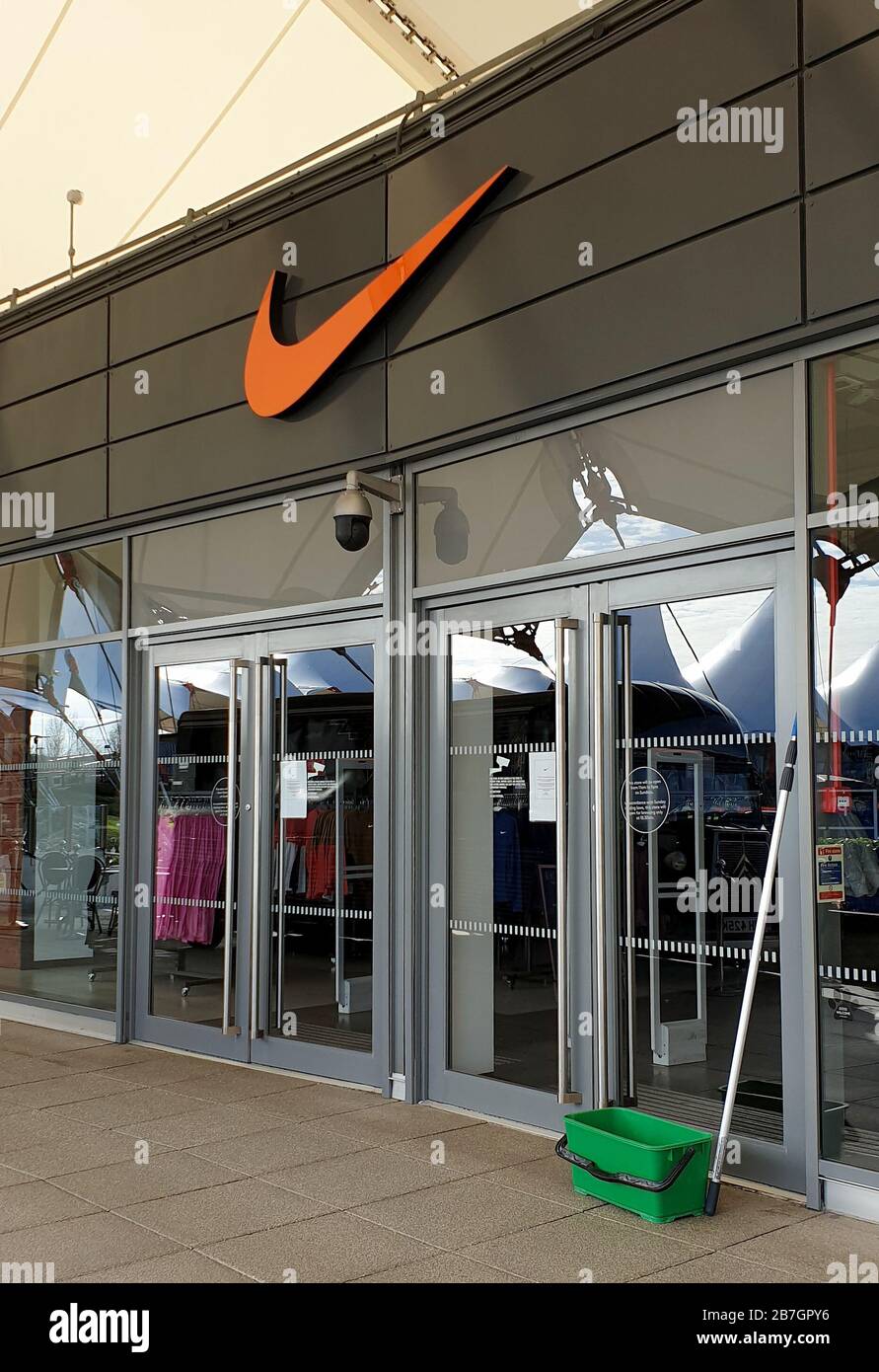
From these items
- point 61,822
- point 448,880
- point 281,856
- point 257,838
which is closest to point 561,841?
point 448,880

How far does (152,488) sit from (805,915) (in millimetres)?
4309

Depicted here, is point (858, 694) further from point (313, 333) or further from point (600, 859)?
point (313, 333)

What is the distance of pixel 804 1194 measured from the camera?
4.11m

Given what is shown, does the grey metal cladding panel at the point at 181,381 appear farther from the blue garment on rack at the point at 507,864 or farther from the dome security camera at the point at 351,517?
the blue garment on rack at the point at 507,864

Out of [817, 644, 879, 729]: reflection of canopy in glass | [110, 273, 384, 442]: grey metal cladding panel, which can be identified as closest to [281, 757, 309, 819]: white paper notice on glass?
[110, 273, 384, 442]: grey metal cladding panel

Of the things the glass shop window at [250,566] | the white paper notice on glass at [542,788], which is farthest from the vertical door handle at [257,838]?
the white paper notice on glass at [542,788]

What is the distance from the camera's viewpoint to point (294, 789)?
6176 mm

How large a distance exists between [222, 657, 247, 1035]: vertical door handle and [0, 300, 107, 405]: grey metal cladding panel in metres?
2.20

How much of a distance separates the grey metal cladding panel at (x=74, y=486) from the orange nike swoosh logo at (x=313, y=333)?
132cm

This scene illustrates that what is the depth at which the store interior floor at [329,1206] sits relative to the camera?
349 cm

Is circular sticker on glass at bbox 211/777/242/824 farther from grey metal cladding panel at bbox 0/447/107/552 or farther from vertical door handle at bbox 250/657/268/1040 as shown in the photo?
grey metal cladding panel at bbox 0/447/107/552

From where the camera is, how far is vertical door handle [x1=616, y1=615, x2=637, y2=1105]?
15.5 feet

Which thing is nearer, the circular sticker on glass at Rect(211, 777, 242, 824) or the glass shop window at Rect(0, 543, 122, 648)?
the circular sticker on glass at Rect(211, 777, 242, 824)
